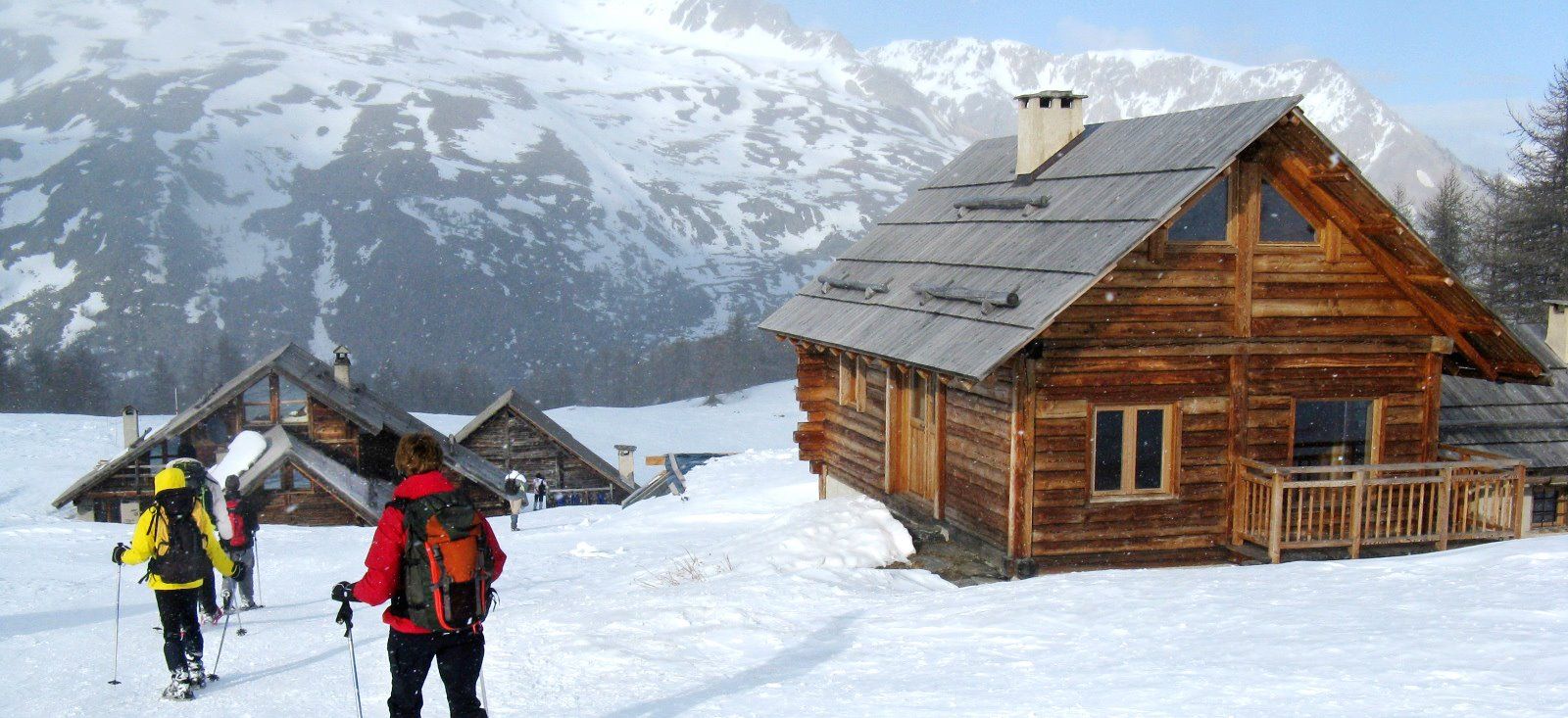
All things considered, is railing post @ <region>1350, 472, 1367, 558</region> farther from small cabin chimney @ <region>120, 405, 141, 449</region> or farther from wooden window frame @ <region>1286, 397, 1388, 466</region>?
small cabin chimney @ <region>120, 405, 141, 449</region>

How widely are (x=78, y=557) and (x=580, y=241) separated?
168 meters

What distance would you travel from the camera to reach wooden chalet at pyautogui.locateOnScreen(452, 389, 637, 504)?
37250 mm

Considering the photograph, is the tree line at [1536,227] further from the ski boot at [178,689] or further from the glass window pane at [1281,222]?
the ski boot at [178,689]

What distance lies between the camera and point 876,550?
546 inches

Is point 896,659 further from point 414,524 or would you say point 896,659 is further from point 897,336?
point 897,336

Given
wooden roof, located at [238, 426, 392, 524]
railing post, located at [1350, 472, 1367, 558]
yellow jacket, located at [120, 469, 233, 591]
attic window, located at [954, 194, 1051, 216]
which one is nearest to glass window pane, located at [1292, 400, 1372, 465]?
railing post, located at [1350, 472, 1367, 558]

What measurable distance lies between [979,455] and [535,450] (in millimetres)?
26169

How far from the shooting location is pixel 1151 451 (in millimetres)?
13336

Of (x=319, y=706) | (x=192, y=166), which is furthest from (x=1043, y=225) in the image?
(x=192, y=166)

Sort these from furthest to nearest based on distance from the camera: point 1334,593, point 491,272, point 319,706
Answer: point 491,272 → point 1334,593 → point 319,706

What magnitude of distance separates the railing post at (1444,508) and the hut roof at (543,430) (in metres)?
27.6

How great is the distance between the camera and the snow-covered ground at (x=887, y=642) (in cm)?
748

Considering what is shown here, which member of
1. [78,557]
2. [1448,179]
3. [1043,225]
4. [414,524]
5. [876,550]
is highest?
[1448,179]

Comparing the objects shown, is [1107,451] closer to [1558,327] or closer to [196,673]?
[196,673]
